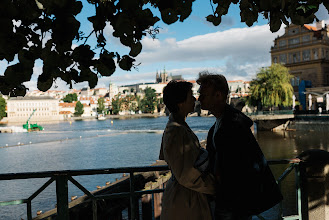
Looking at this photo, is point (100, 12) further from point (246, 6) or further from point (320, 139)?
point (320, 139)

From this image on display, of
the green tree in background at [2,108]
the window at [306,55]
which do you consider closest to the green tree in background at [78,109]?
the green tree in background at [2,108]

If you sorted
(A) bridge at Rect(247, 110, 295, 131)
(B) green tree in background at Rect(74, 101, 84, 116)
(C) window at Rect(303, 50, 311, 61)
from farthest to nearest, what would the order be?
1. (B) green tree in background at Rect(74, 101, 84, 116)
2. (C) window at Rect(303, 50, 311, 61)
3. (A) bridge at Rect(247, 110, 295, 131)

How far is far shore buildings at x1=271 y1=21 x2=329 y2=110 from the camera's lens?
5666 cm

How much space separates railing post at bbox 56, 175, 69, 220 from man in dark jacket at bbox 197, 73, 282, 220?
4.46 ft

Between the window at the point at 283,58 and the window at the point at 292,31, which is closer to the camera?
the window at the point at 292,31

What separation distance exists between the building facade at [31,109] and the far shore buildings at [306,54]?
11080 cm

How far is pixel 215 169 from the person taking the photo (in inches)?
95.0

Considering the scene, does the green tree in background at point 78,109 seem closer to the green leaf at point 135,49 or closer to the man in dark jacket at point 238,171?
the man in dark jacket at point 238,171

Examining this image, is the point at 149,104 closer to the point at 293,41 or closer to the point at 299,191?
the point at 293,41

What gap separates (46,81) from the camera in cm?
182

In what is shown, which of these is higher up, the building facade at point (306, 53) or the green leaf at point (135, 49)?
the building facade at point (306, 53)

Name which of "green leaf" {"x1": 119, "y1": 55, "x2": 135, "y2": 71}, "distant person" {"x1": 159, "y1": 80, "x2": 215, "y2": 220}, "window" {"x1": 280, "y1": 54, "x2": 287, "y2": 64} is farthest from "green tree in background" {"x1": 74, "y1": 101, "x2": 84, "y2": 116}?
"green leaf" {"x1": 119, "y1": 55, "x2": 135, "y2": 71}

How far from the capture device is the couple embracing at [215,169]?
2.30m

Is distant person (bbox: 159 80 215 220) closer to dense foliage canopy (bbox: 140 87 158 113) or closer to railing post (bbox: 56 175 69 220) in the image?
railing post (bbox: 56 175 69 220)
